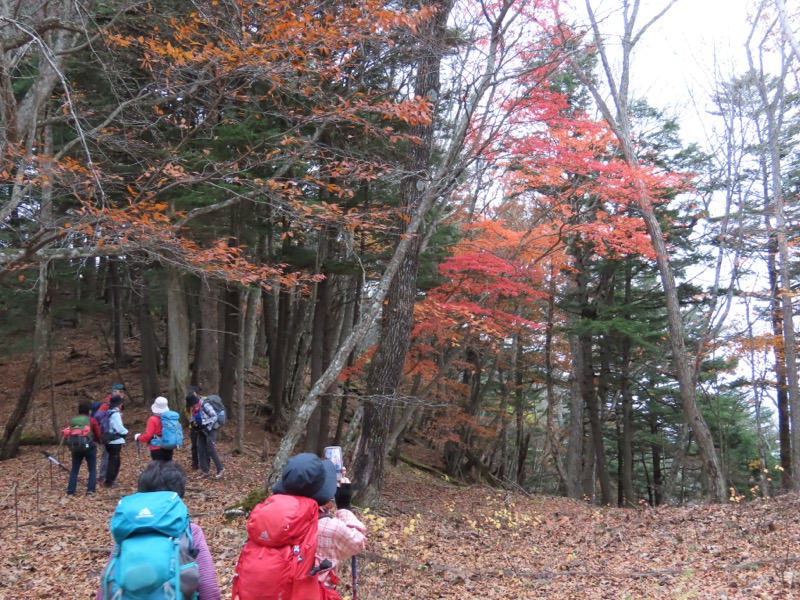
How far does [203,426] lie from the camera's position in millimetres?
9156

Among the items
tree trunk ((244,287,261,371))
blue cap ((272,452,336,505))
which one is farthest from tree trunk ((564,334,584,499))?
blue cap ((272,452,336,505))

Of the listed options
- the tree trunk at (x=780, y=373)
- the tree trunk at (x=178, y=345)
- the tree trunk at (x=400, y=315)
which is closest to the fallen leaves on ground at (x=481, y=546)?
the tree trunk at (x=400, y=315)

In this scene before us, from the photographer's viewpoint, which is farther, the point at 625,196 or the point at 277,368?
the point at 277,368

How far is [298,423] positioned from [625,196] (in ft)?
35.9

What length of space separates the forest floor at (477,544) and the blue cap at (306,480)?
3059 millimetres

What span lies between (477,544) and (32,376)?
31.1ft

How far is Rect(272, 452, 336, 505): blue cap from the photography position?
2701 mm

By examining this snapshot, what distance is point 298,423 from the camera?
6.93 m

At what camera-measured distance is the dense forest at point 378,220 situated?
6945 millimetres

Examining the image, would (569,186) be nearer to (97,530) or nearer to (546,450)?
(97,530)

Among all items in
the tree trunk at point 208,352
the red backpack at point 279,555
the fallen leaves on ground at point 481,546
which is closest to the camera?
the red backpack at point 279,555

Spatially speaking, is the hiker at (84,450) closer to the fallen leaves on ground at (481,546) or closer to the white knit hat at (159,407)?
the fallen leaves on ground at (481,546)

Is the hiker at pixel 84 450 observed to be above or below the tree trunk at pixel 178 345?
below

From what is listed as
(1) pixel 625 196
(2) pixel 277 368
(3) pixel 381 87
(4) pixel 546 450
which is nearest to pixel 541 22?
(3) pixel 381 87
